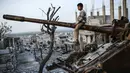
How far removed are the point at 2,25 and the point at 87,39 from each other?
11.3 metres

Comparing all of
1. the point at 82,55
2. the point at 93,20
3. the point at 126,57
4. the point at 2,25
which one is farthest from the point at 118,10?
the point at 126,57

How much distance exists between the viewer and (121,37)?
4.75 metres

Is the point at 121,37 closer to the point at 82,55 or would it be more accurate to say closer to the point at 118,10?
the point at 82,55

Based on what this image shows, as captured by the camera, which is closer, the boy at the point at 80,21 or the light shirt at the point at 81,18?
the boy at the point at 80,21

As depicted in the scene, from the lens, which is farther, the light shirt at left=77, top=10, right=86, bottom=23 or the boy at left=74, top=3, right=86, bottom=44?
the light shirt at left=77, top=10, right=86, bottom=23

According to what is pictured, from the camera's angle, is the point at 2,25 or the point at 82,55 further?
the point at 2,25

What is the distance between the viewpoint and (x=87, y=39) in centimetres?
3219

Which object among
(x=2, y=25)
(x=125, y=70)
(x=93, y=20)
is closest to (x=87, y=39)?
(x=93, y=20)

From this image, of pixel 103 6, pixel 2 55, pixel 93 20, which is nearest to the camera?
pixel 2 55

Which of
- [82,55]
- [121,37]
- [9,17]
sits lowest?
[82,55]

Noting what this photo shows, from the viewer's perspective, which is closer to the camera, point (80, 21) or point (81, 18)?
point (80, 21)

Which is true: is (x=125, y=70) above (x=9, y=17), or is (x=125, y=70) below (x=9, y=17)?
below

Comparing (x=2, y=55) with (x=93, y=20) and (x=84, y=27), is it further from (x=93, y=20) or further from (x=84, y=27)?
(x=84, y=27)

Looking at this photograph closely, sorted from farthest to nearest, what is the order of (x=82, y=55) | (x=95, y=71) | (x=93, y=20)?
(x=93, y=20) < (x=82, y=55) < (x=95, y=71)
